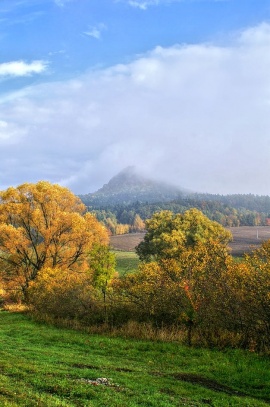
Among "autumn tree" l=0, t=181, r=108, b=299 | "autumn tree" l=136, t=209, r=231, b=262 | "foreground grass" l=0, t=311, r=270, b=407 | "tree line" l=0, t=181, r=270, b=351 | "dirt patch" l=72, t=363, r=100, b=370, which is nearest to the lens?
"foreground grass" l=0, t=311, r=270, b=407

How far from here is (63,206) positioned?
161ft

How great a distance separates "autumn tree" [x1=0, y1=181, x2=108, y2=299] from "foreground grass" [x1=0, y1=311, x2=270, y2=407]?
22.3 m

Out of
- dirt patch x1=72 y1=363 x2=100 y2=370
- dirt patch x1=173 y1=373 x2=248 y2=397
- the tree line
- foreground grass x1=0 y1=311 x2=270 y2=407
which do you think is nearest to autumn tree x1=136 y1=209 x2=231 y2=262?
the tree line

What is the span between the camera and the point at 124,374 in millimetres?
15086

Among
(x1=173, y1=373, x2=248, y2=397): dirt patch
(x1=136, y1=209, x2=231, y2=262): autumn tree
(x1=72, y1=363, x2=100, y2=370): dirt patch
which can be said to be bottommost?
(x1=173, y1=373, x2=248, y2=397): dirt patch

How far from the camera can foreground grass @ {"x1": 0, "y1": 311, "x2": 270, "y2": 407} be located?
37.6 feet

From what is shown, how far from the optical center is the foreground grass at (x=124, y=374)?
37.6 ft

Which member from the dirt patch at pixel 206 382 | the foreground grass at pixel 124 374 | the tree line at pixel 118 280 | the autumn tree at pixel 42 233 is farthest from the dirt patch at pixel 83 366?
the autumn tree at pixel 42 233

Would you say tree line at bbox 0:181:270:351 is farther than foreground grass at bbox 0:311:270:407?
Yes

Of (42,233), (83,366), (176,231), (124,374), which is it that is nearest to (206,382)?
(124,374)

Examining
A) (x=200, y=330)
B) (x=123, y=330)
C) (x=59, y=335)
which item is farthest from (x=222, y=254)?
(x=59, y=335)

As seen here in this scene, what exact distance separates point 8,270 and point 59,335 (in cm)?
2466

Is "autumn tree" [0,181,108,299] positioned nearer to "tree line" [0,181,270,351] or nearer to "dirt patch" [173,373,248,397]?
"tree line" [0,181,270,351]

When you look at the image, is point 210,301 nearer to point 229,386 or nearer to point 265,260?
point 265,260
